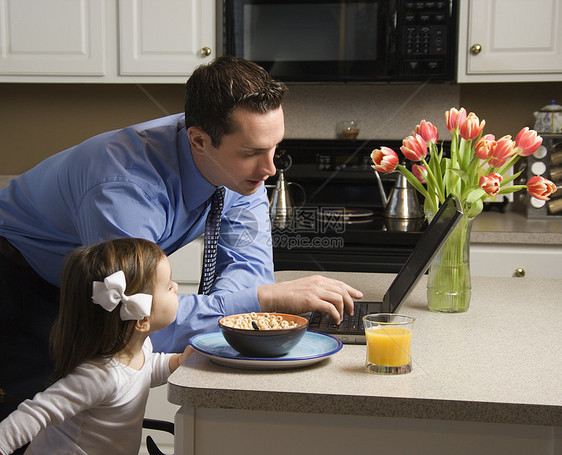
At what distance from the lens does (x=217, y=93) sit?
1491 millimetres

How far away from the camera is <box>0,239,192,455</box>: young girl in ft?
3.71

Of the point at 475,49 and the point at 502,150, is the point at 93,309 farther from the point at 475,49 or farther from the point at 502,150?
the point at 475,49

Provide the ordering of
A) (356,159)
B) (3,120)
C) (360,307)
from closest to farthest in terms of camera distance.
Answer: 1. (360,307)
2. (356,159)
3. (3,120)

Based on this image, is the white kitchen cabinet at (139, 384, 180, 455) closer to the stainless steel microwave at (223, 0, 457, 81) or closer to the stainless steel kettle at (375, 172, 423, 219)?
the stainless steel kettle at (375, 172, 423, 219)

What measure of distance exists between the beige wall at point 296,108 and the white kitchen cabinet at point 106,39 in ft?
1.35

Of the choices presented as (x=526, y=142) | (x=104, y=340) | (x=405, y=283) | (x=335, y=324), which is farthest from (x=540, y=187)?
(x=104, y=340)

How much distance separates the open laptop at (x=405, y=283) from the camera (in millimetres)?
1230

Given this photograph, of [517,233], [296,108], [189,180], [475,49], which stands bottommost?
[517,233]

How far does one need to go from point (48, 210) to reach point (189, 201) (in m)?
0.33

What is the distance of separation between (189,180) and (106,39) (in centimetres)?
171

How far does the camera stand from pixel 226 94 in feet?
4.87

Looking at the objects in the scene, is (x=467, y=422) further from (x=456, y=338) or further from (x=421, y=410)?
(x=456, y=338)

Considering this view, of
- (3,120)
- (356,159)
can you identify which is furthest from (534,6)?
(3,120)

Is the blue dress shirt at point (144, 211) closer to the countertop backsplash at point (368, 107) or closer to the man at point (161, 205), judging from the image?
the man at point (161, 205)
